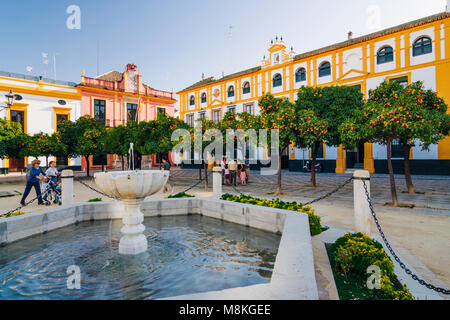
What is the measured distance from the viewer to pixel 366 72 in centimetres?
2148

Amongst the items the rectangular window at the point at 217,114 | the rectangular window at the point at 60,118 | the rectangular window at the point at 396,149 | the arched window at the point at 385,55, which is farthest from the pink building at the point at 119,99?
the rectangular window at the point at 396,149

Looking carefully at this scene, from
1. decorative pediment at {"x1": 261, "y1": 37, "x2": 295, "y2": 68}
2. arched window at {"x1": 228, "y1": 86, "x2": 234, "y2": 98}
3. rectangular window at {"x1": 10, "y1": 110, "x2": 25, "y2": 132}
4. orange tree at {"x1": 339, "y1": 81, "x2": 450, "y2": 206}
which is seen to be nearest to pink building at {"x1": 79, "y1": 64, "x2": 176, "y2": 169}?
rectangular window at {"x1": 10, "y1": 110, "x2": 25, "y2": 132}

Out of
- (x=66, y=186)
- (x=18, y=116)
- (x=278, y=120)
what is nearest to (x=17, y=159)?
(x=18, y=116)

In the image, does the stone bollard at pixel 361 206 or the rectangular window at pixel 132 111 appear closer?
the stone bollard at pixel 361 206

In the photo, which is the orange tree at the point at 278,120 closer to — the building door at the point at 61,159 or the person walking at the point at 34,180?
the person walking at the point at 34,180

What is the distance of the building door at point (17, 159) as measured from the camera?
78.9ft

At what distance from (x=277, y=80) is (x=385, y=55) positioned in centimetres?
980

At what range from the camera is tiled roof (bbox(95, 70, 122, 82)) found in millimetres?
33156

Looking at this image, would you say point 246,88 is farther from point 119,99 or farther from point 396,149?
point 396,149
